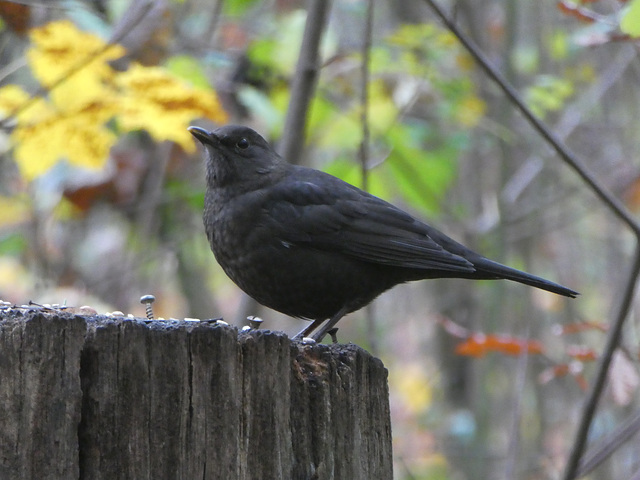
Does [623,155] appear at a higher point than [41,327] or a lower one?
higher

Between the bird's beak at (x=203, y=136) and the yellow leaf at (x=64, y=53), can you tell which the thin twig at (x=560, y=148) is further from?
the yellow leaf at (x=64, y=53)

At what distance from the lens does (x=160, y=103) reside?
14.0 feet

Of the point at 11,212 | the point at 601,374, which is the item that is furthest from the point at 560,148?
the point at 11,212

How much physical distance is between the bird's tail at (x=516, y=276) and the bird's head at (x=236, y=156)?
3.88 feet

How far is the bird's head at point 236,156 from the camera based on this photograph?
421 centimetres

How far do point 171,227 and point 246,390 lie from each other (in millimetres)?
5732

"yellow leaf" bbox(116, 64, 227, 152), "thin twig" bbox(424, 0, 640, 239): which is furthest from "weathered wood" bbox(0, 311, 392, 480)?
"yellow leaf" bbox(116, 64, 227, 152)

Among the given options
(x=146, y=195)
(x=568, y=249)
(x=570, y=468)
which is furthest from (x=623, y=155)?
(x=570, y=468)

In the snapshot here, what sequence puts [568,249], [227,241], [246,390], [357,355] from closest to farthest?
1. [246,390]
2. [357,355]
3. [227,241]
4. [568,249]

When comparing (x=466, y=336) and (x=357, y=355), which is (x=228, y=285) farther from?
(x=357, y=355)

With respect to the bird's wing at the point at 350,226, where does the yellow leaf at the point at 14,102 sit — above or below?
above

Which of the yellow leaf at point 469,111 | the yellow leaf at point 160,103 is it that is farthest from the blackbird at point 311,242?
the yellow leaf at point 469,111

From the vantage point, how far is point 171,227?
296 inches

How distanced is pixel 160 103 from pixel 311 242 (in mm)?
1114
